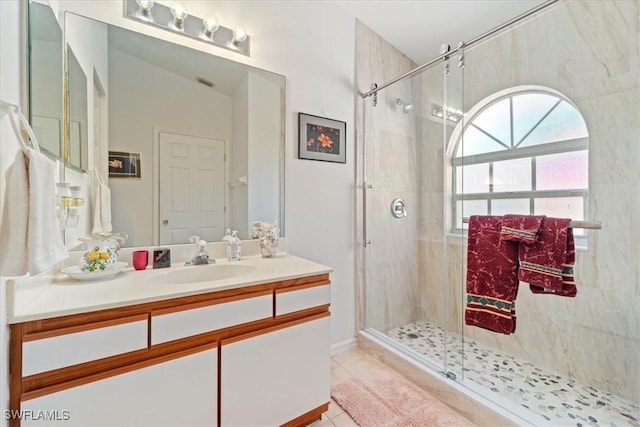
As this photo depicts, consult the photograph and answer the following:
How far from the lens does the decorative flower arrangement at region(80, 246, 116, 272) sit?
128 cm

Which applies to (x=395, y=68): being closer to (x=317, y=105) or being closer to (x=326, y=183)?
(x=317, y=105)

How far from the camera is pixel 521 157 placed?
2.29 m

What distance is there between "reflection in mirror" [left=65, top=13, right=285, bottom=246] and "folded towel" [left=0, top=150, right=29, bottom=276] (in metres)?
0.83

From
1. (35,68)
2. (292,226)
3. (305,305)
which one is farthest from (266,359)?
(35,68)

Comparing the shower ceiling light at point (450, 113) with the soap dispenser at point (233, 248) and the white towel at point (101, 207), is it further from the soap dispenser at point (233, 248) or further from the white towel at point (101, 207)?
the white towel at point (101, 207)

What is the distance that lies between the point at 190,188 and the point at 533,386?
2552mm

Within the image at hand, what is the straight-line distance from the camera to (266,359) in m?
1.34

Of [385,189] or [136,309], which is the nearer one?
[136,309]

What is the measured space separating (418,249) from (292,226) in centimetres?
131

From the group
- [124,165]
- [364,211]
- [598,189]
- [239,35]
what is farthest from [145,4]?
[598,189]

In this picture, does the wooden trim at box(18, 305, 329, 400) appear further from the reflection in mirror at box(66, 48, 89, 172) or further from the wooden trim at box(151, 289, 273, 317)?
the reflection in mirror at box(66, 48, 89, 172)

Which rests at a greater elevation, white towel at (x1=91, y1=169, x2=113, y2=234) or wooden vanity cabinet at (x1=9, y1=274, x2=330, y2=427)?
white towel at (x1=91, y1=169, x2=113, y2=234)

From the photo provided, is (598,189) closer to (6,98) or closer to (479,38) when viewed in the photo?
(479,38)

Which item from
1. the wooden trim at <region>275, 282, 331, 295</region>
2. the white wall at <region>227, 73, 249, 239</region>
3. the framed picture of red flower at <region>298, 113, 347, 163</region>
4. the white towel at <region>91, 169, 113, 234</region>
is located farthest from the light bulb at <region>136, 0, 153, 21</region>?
the wooden trim at <region>275, 282, 331, 295</region>
